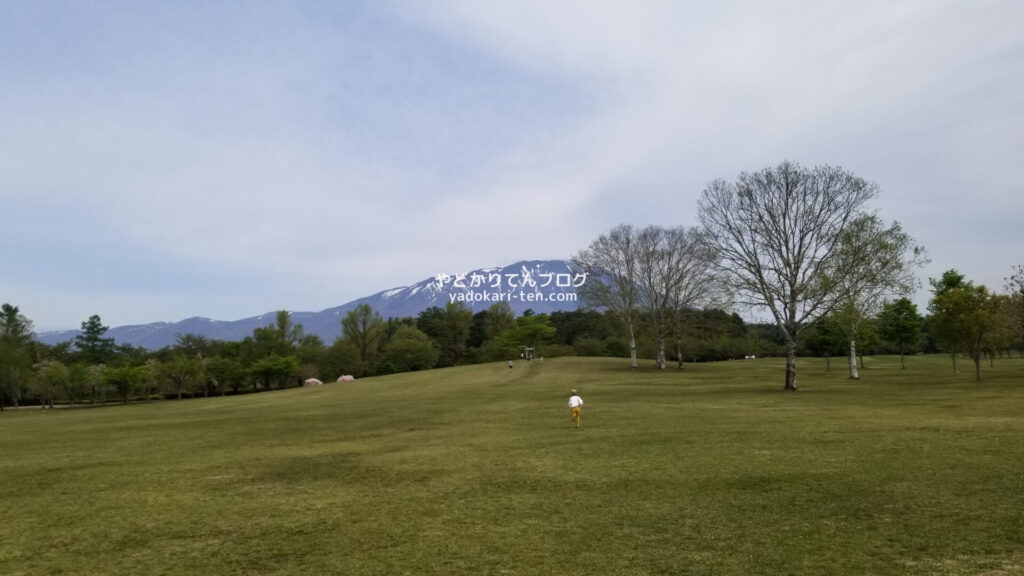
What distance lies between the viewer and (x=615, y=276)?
6344 cm

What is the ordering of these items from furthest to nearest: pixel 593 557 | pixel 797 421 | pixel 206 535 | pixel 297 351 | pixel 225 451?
pixel 297 351
pixel 797 421
pixel 225 451
pixel 206 535
pixel 593 557

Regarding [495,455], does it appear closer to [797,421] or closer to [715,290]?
[797,421]

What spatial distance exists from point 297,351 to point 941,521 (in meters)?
105

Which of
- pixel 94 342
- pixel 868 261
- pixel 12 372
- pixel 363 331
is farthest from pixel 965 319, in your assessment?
pixel 94 342

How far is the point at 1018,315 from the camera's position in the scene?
131ft

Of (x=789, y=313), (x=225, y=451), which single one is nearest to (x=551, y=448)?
(x=225, y=451)

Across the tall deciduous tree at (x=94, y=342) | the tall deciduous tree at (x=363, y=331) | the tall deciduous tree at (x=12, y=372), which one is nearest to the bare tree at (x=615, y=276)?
the tall deciduous tree at (x=363, y=331)

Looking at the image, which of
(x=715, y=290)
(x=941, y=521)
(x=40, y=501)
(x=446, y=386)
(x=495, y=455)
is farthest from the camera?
(x=715, y=290)

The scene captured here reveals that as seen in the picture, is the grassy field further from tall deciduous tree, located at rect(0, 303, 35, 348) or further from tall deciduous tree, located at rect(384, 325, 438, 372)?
tall deciduous tree, located at rect(0, 303, 35, 348)

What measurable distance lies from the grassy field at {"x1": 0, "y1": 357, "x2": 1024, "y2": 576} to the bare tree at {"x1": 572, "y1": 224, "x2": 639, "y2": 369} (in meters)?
37.4

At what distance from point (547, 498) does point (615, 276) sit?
52.9 m

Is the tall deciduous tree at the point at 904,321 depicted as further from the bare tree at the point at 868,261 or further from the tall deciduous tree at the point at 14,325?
the tall deciduous tree at the point at 14,325

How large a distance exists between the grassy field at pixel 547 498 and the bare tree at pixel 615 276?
123ft

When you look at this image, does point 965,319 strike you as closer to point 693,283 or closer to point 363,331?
point 693,283
